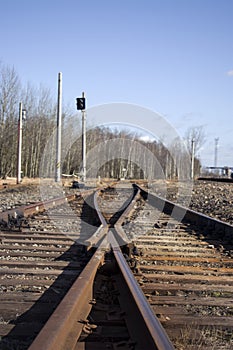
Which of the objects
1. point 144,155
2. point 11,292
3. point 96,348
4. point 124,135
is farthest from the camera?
point 144,155

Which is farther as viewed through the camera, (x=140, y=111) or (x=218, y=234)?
(x=140, y=111)

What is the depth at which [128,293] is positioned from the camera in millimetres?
3576

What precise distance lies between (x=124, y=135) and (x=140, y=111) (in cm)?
3174

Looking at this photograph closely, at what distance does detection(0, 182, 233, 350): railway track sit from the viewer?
2746 mm

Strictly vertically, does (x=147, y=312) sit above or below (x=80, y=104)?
below

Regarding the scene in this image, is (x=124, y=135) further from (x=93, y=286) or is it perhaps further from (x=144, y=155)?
(x=93, y=286)

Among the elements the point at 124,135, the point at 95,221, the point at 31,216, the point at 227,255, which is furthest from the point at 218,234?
the point at 124,135

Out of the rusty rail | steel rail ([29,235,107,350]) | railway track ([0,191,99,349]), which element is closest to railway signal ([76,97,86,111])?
railway track ([0,191,99,349])

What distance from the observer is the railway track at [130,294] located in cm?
275

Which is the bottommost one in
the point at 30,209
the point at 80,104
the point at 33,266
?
the point at 33,266

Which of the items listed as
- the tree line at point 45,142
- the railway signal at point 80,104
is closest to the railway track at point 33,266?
the railway signal at point 80,104

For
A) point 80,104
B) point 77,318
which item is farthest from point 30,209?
point 80,104

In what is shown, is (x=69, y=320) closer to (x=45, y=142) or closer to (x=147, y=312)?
(x=147, y=312)

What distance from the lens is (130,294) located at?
3.49m
